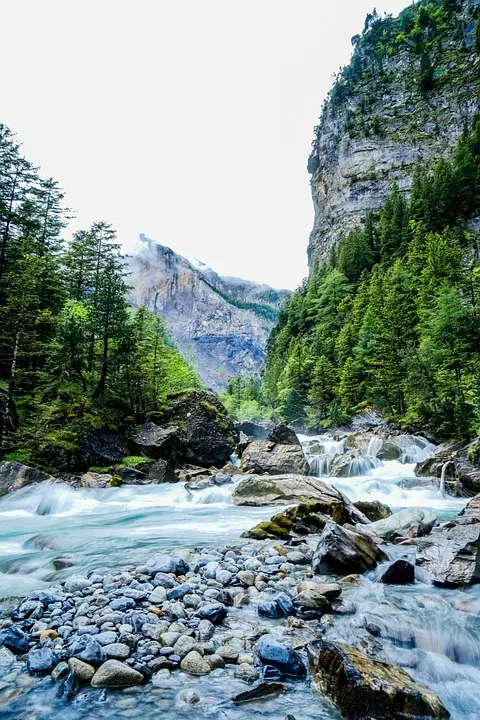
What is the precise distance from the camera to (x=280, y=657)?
4.52 m

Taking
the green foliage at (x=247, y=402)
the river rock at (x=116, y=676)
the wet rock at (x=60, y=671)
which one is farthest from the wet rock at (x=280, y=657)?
the green foliage at (x=247, y=402)

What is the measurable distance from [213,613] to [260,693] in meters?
1.54

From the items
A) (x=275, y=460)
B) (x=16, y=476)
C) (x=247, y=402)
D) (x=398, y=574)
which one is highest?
(x=398, y=574)

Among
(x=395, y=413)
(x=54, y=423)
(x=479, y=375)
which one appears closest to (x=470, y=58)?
(x=395, y=413)

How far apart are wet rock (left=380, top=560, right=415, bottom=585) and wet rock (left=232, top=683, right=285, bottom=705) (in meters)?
3.70

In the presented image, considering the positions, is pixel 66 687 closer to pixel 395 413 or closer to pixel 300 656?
pixel 300 656

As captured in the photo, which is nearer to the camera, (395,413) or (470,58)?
(395,413)

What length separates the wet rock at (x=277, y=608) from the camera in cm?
581

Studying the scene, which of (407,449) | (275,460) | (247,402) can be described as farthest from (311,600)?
(247,402)

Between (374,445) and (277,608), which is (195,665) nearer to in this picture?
(277,608)

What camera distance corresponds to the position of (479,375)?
20.8m

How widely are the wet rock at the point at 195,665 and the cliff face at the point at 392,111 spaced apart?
10210 centimetres

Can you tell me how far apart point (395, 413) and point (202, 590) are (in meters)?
35.9

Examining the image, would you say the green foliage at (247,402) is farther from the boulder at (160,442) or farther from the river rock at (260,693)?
the river rock at (260,693)
